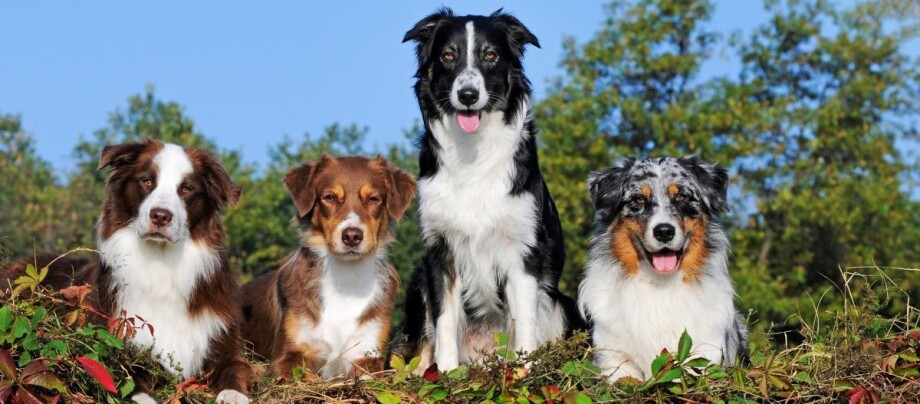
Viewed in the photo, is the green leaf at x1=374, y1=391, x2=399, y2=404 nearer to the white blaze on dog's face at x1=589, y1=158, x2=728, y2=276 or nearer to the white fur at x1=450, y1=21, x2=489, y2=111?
the white blaze on dog's face at x1=589, y1=158, x2=728, y2=276

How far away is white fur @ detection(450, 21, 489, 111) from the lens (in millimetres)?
6570

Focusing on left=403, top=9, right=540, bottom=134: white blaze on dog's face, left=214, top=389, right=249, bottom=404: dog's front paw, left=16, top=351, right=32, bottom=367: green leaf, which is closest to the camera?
left=16, top=351, right=32, bottom=367: green leaf

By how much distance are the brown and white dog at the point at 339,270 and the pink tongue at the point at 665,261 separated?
160cm

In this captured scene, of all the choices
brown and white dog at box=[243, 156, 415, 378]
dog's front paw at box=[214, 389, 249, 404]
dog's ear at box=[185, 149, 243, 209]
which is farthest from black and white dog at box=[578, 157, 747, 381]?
dog's ear at box=[185, 149, 243, 209]

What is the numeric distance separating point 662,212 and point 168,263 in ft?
9.06

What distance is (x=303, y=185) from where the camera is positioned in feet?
22.6

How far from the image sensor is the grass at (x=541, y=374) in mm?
5109

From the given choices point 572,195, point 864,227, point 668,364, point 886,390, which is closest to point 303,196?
point 668,364

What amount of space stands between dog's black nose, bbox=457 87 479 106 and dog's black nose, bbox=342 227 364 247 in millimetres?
975

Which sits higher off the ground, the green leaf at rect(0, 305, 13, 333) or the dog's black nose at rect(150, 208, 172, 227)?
the dog's black nose at rect(150, 208, 172, 227)

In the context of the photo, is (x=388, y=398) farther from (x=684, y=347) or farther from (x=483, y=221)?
(x=483, y=221)

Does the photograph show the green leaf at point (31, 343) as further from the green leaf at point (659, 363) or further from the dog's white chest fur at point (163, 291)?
the green leaf at point (659, 363)

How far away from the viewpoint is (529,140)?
6.96 meters

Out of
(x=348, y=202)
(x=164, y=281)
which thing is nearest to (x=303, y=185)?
(x=348, y=202)
